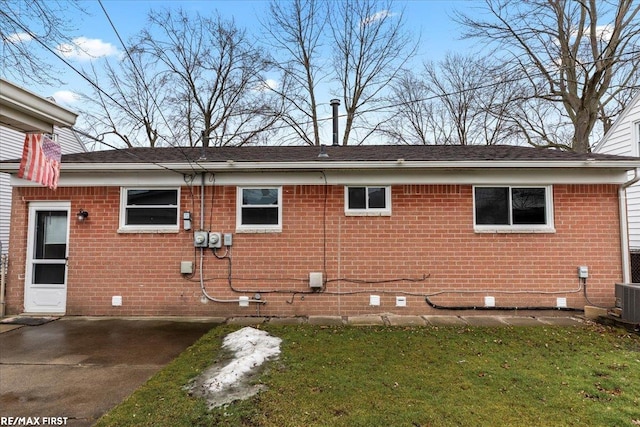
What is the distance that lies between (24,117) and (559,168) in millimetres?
8067

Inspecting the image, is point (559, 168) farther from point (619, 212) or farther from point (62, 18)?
point (62, 18)

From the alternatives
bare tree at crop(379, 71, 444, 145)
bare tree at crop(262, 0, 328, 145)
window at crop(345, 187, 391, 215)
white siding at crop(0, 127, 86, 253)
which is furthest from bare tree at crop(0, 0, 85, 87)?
bare tree at crop(379, 71, 444, 145)

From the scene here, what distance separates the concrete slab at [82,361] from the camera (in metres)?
3.36

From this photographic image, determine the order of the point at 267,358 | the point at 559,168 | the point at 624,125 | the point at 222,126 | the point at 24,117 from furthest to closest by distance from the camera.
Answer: the point at 222,126 → the point at 624,125 → the point at 559,168 → the point at 267,358 → the point at 24,117

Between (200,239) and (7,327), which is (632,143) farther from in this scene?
(7,327)

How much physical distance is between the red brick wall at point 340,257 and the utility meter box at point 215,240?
161mm

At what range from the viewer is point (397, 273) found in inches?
267

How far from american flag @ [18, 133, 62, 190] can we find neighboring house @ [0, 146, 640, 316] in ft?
10.3

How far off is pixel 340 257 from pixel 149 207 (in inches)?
160

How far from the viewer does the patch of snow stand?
3.45 meters

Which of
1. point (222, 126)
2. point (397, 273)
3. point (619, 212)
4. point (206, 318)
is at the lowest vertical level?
point (206, 318)

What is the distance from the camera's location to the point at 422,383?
12.1 feet

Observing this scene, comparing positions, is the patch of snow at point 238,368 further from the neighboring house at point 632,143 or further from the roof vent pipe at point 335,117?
the neighboring house at point 632,143

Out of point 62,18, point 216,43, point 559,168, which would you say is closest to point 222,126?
point 216,43
